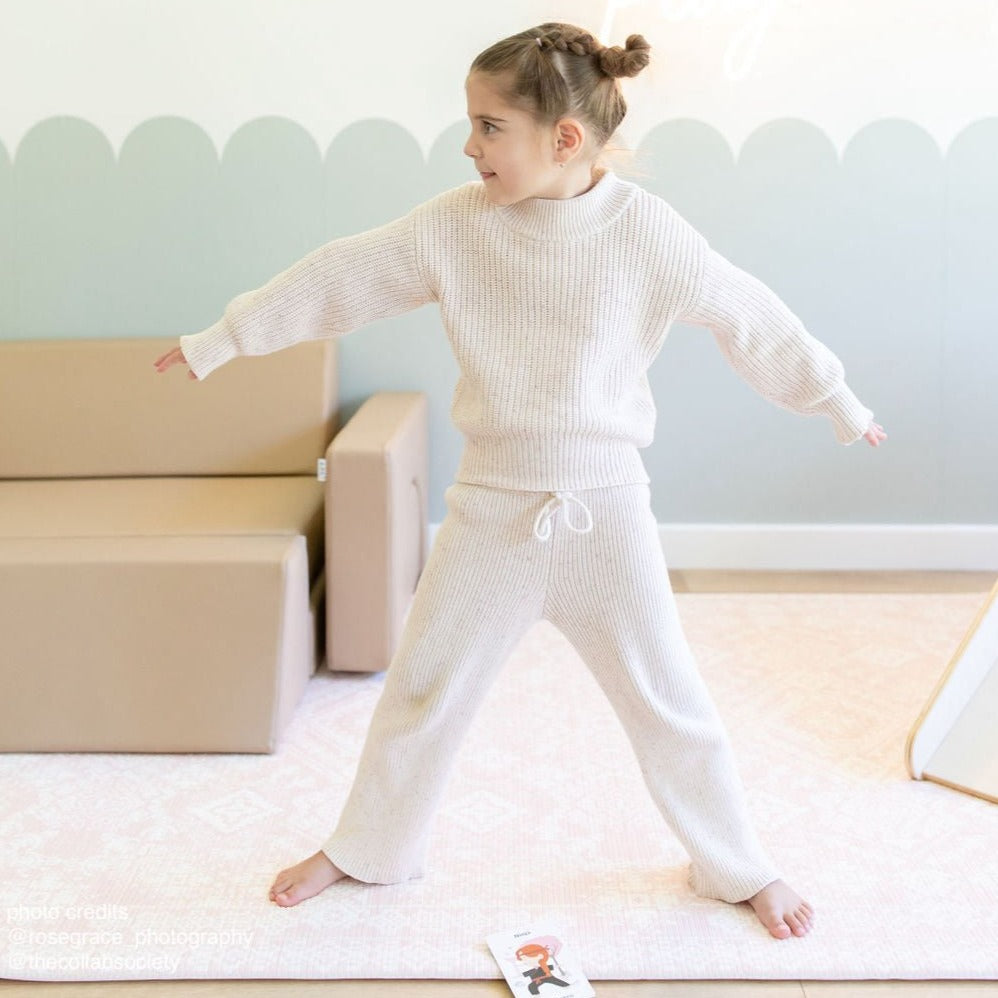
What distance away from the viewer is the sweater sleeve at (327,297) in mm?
1595

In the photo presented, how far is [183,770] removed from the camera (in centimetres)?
218

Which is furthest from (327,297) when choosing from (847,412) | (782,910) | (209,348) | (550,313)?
(782,910)

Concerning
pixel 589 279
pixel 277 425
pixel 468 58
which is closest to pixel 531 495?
pixel 589 279

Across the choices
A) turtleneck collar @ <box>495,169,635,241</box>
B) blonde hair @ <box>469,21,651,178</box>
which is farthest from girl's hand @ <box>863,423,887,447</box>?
blonde hair @ <box>469,21,651,178</box>

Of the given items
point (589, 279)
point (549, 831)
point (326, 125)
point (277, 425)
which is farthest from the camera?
point (326, 125)

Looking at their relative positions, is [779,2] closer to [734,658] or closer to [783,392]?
[734,658]

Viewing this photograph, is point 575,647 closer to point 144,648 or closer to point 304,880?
point 304,880

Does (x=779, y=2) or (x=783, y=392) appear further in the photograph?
(x=779, y=2)

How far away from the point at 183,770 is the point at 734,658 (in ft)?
3.78

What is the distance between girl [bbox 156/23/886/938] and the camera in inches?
59.2

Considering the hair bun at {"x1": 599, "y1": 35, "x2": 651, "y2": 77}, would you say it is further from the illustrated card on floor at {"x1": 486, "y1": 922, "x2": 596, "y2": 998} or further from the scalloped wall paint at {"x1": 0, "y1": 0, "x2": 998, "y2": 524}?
the scalloped wall paint at {"x1": 0, "y1": 0, "x2": 998, "y2": 524}

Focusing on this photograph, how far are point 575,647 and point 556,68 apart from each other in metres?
0.71

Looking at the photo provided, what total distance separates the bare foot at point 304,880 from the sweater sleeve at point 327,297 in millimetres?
684

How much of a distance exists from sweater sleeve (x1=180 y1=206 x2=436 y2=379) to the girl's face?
0.15m
